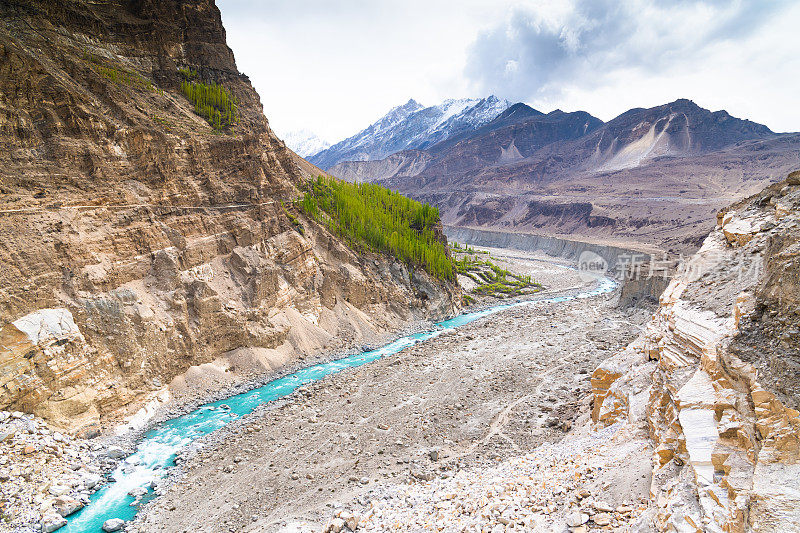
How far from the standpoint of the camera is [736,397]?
7.39 meters

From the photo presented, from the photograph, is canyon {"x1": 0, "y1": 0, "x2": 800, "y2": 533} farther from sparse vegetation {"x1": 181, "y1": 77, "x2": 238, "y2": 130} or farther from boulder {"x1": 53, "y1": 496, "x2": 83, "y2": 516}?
sparse vegetation {"x1": 181, "y1": 77, "x2": 238, "y2": 130}

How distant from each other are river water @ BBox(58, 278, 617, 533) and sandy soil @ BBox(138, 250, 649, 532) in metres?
1.24

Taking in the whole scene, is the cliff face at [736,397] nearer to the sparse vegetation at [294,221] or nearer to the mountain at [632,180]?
the sparse vegetation at [294,221]

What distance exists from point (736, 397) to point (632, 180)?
140101 millimetres

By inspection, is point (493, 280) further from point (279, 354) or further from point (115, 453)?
point (115, 453)

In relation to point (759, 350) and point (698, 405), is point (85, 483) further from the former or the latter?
point (759, 350)

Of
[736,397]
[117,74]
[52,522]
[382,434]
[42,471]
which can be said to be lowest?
[52,522]

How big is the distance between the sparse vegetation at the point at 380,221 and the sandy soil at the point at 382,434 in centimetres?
1612

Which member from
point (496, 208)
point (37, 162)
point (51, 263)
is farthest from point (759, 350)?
point (496, 208)

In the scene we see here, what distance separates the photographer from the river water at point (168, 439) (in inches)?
597

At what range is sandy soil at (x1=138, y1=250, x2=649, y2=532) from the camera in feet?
47.7

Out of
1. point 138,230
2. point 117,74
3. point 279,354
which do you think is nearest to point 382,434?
point 279,354

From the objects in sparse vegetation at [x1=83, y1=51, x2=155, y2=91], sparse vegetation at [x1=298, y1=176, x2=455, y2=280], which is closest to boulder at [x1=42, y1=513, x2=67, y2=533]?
sparse vegetation at [x1=83, y1=51, x2=155, y2=91]

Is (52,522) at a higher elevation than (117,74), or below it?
below
